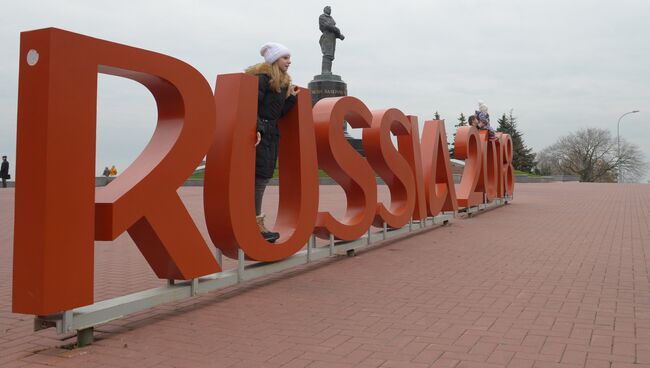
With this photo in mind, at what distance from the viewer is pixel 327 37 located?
3009 cm

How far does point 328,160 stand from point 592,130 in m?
62.7

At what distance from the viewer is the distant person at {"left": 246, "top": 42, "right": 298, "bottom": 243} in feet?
19.7

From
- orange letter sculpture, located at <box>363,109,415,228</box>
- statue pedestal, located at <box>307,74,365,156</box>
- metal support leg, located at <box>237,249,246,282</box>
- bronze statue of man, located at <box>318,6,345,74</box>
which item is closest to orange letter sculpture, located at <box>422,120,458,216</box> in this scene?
orange letter sculpture, located at <box>363,109,415,228</box>

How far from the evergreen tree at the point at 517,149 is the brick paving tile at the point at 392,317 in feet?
157

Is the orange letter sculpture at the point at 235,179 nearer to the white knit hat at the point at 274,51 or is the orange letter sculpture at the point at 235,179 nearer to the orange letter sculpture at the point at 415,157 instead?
the white knit hat at the point at 274,51

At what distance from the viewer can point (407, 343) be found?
400 centimetres

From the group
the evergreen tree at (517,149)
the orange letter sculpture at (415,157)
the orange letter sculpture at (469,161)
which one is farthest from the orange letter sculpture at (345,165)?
the evergreen tree at (517,149)

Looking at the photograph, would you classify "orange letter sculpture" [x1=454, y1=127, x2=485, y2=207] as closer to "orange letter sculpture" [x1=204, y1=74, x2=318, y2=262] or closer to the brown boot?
"orange letter sculpture" [x1=204, y1=74, x2=318, y2=262]

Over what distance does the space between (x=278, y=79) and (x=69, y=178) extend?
278 centimetres

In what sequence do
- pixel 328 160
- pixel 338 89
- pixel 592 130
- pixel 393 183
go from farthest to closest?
pixel 592 130 → pixel 338 89 → pixel 393 183 → pixel 328 160

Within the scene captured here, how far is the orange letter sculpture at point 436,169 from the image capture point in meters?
10.7

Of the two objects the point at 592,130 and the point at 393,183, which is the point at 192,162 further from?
the point at 592,130

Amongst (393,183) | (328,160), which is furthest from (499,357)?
(393,183)

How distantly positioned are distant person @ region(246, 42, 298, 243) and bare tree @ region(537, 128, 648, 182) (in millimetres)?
60083
